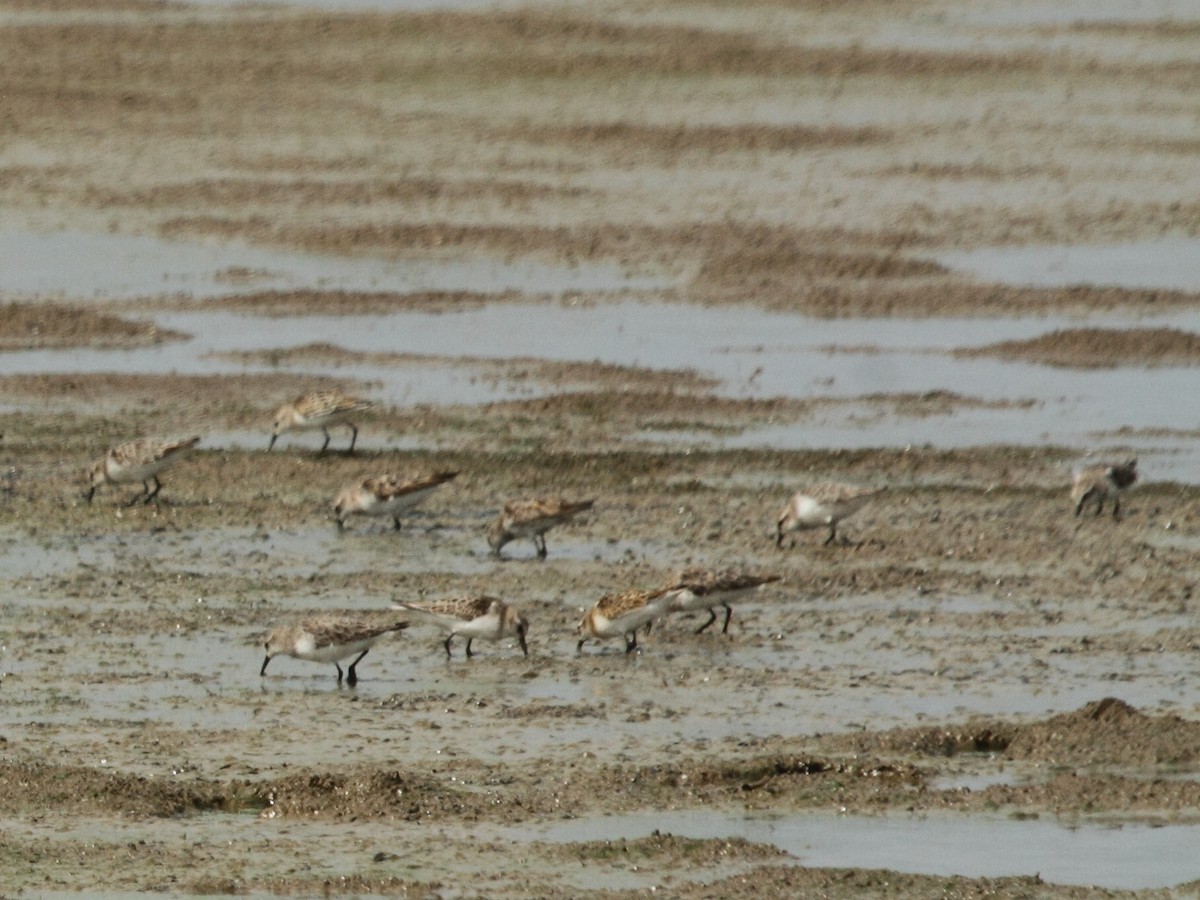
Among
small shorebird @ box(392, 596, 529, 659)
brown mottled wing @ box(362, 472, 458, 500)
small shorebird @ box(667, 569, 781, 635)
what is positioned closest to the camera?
small shorebird @ box(392, 596, 529, 659)

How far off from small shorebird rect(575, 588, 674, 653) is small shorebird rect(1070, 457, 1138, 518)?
153 inches

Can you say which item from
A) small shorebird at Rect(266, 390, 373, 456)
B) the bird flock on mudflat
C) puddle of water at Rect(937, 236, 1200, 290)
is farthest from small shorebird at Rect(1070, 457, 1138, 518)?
puddle of water at Rect(937, 236, 1200, 290)

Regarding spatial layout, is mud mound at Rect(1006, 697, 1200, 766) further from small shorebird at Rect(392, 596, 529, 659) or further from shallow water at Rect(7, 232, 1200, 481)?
shallow water at Rect(7, 232, 1200, 481)

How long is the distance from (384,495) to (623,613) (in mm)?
3231

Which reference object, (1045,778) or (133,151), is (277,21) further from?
(1045,778)

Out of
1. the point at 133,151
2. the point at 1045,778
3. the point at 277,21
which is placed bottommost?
the point at 1045,778

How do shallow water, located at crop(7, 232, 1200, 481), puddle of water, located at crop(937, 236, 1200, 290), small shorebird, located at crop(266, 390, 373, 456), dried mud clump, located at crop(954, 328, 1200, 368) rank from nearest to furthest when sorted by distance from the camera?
small shorebird, located at crop(266, 390, 373, 456) < shallow water, located at crop(7, 232, 1200, 481) < dried mud clump, located at crop(954, 328, 1200, 368) < puddle of water, located at crop(937, 236, 1200, 290)

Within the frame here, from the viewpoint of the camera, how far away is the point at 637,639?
1370 cm

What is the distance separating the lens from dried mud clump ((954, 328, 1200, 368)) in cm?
2203

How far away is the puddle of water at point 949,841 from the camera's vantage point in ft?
31.1

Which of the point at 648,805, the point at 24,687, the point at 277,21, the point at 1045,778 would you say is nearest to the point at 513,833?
the point at 648,805

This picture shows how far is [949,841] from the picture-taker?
986 cm

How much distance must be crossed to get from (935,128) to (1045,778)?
928 inches

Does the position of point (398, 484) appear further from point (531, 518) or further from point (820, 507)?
point (820, 507)
